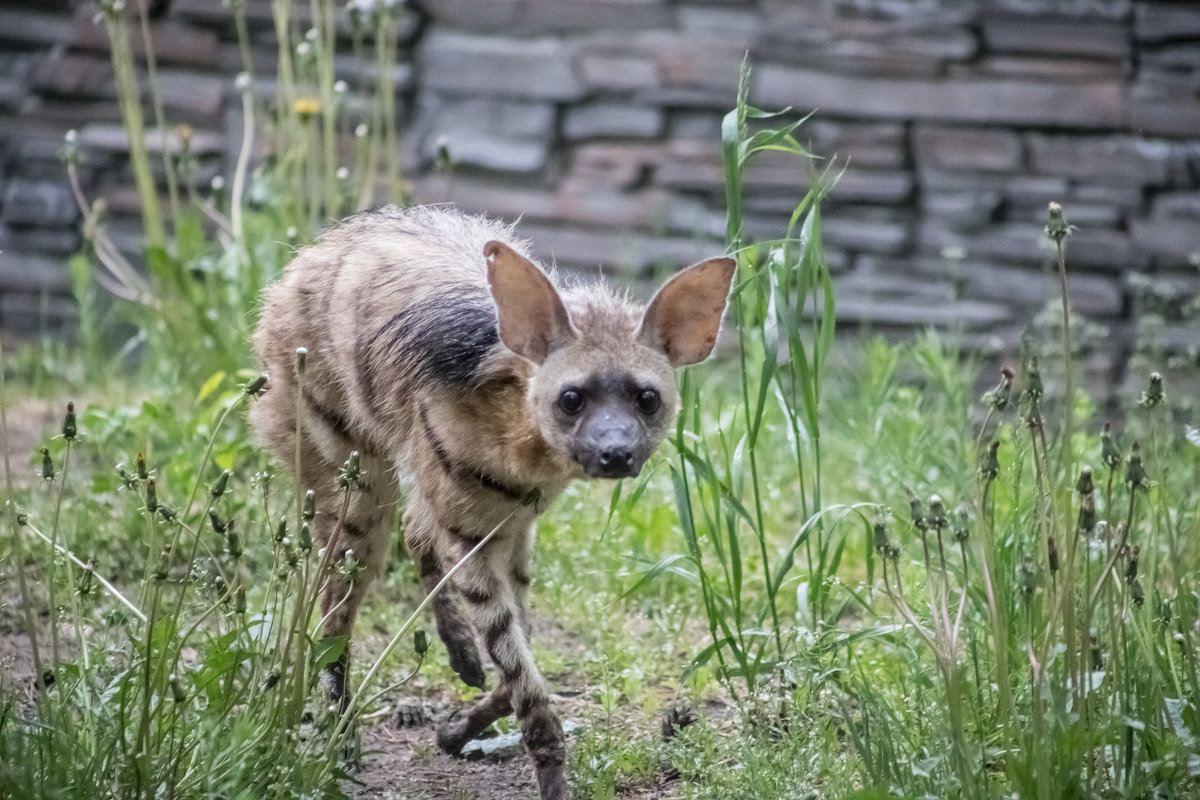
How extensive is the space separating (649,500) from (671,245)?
7.53 feet

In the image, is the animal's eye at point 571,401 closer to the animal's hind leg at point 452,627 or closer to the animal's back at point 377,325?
the animal's back at point 377,325

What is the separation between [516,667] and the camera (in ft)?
9.26

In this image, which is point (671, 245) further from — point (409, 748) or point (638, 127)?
point (409, 748)

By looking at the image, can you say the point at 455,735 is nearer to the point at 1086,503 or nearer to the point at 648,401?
the point at 648,401

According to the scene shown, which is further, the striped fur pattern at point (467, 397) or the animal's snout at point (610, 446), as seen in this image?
the striped fur pattern at point (467, 397)

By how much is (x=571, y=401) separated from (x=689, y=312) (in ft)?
1.11

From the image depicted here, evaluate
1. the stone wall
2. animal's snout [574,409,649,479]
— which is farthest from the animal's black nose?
the stone wall

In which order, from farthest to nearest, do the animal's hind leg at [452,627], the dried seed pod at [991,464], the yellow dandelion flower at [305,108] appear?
the yellow dandelion flower at [305,108], the animal's hind leg at [452,627], the dried seed pod at [991,464]

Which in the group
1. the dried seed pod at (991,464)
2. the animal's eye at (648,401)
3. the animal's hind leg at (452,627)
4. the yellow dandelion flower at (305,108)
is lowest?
the animal's hind leg at (452,627)

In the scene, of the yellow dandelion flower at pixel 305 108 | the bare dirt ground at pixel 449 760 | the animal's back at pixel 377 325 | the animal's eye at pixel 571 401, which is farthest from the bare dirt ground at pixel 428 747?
the yellow dandelion flower at pixel 305 108

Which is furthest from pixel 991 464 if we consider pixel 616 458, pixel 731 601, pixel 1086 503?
pixel 731 601

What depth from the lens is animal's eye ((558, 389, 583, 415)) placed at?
8.97 ft

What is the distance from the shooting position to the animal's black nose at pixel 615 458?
262 centimetres

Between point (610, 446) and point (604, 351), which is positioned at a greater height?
point (604, 351)
